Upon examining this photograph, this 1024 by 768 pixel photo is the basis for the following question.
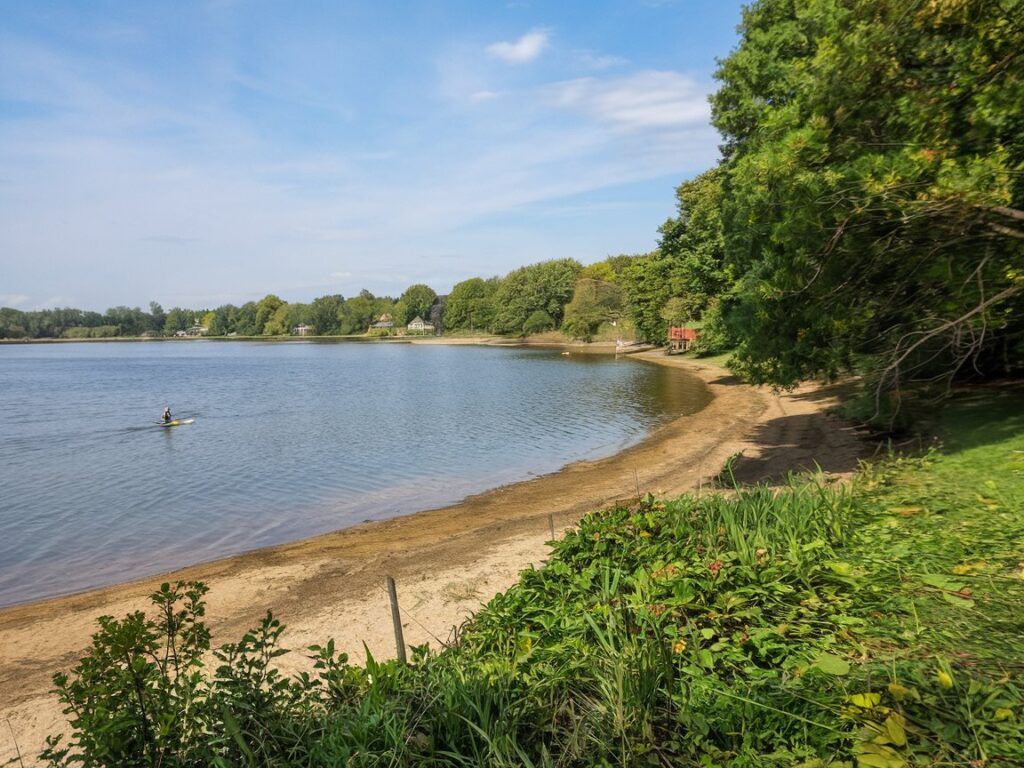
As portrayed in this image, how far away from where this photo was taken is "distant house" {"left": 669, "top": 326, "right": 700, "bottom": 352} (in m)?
62.3

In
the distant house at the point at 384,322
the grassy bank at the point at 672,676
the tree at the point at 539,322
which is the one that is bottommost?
the grassy bank at the point at 672,676

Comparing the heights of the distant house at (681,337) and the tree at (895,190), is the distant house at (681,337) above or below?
below

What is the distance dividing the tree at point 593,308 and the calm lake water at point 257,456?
145ft

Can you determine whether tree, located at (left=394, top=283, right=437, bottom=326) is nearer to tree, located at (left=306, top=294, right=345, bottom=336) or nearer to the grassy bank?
tree, located at (left=306, top=294, right=345, bottom=336)

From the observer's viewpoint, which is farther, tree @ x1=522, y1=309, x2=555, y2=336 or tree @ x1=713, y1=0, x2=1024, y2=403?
tree @ x1=522, y1=309, x2=555, y2=336

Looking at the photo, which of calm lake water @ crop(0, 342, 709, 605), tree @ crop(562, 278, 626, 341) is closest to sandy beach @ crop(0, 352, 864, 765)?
calm lake water @ crop(0, 342, 709, 605)

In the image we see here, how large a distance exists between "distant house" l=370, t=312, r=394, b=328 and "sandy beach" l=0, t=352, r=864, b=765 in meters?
169

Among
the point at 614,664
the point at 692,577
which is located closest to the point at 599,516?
the point at 692,577

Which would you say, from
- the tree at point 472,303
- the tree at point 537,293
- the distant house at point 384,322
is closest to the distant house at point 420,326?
the distant house at point 384,322

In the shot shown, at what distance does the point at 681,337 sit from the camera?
6353 centimetres

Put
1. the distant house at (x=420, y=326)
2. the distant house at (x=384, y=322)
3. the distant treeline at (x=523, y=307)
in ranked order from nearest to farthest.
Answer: the distant treeline at (x=523, y=307) < the distant house at (x=420, y=326) < the distant house at (x=384, y=322)

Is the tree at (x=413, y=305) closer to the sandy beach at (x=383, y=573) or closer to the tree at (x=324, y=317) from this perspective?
the tree at (x=324, y=317)

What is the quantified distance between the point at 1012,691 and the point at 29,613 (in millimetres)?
14022

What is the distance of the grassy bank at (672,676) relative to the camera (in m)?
3.05
